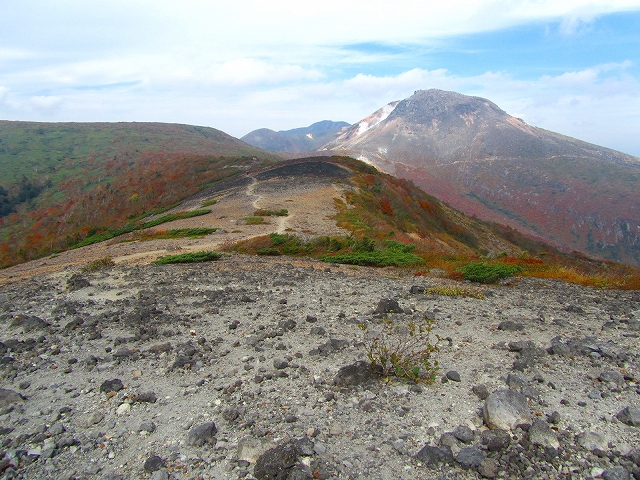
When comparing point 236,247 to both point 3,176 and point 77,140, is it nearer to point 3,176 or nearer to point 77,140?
point 3,176

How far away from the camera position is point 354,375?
4.99 m

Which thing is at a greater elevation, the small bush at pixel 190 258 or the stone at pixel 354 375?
the stone at pixel 354 375

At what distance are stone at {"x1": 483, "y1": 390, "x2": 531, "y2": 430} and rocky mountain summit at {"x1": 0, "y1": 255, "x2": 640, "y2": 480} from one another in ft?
0.04

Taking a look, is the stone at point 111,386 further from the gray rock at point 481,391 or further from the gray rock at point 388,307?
the gray rock at point 388,307

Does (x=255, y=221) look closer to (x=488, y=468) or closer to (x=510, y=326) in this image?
(x=510, y=326)

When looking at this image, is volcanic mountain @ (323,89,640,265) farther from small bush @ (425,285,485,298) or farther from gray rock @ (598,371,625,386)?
gray rock @ (598,371,625,386)

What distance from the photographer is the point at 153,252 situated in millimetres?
15539

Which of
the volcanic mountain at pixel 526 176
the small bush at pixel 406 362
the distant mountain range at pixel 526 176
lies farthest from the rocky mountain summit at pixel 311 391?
the distant mountain range at pixel 526 176

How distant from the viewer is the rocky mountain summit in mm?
3616

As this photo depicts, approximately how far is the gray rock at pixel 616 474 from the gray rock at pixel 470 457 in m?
0.90

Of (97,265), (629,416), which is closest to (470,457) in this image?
(629,416)

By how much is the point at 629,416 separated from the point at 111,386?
18.3 ft

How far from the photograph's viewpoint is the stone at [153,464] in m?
3.59

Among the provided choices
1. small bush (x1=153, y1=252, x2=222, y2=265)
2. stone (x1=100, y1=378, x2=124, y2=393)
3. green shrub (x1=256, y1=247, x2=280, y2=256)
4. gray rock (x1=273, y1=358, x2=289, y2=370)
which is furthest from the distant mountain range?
stone (x1=100, y1=378, x2=124, y2=393)
